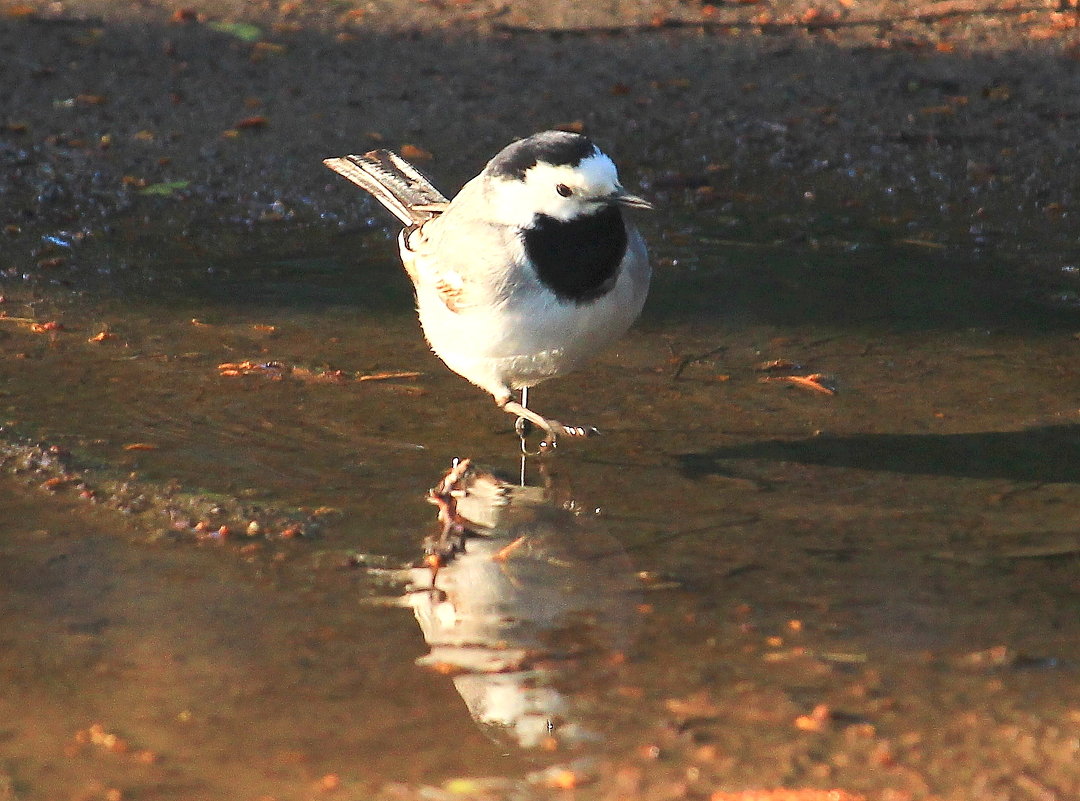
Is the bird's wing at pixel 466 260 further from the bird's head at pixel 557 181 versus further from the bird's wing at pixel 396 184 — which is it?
the bird's wing at pixel 396 184

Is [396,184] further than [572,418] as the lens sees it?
Yes

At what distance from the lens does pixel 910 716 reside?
359cm

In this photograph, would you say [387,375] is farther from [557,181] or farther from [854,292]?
[854,292]

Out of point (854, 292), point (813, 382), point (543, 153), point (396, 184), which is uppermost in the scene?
point (543, 153)

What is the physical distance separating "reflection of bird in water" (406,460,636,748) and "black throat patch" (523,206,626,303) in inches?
28.0

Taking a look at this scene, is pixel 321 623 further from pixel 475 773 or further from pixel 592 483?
pixel 592 483

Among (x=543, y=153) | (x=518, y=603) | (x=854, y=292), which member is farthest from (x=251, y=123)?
(x=518, y=603)

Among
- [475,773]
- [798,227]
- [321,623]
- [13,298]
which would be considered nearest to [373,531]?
[321,623]

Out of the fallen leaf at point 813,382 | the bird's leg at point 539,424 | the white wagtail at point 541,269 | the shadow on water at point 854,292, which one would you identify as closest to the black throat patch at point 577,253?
the white wagtail at point 541,269

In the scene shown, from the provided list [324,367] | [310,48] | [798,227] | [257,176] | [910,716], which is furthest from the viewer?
[310,48]

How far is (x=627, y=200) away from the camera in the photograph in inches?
202

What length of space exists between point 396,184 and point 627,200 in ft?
6.42

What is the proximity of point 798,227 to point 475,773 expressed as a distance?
4.90 m

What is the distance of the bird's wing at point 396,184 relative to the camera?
657cm
